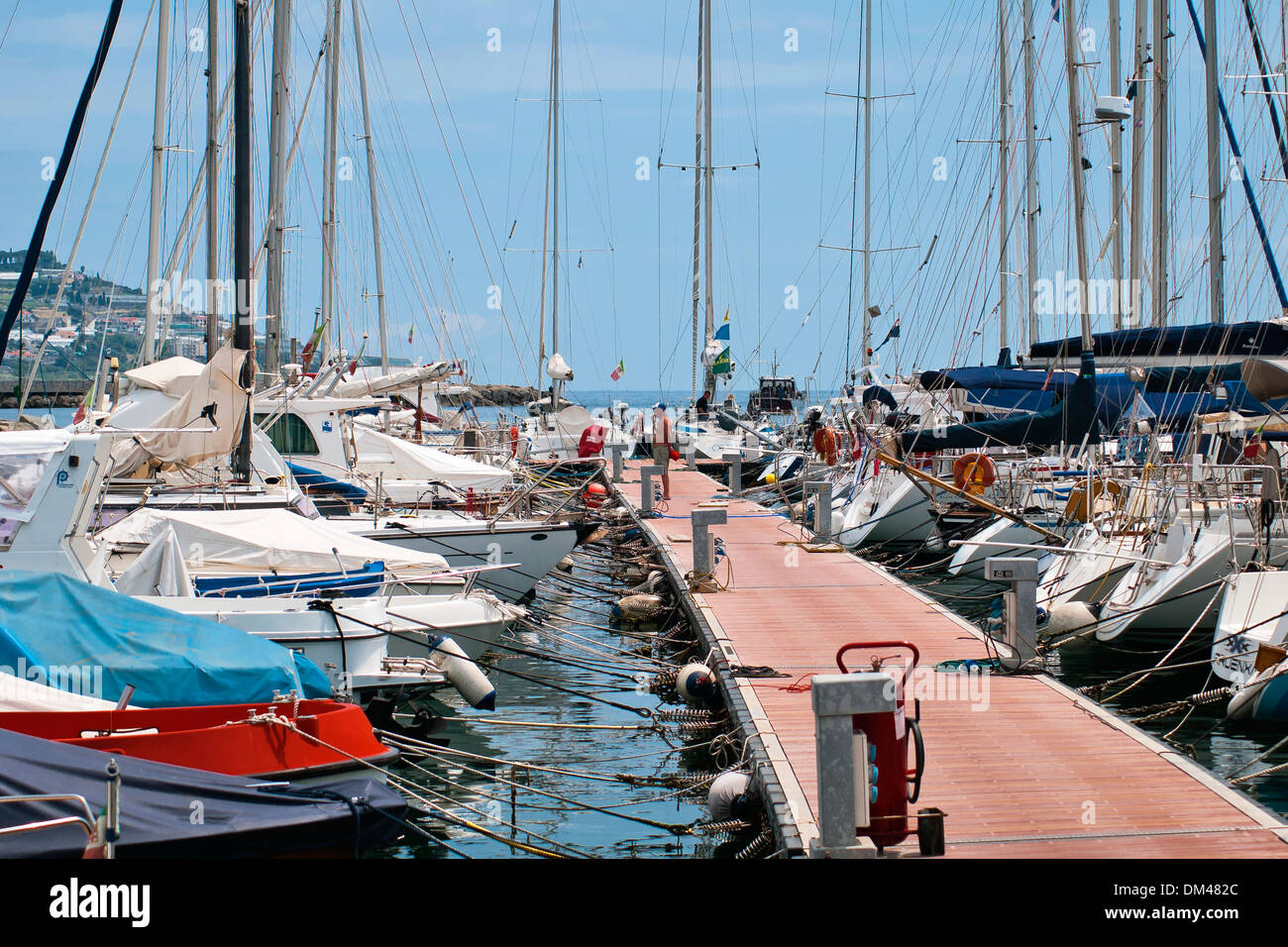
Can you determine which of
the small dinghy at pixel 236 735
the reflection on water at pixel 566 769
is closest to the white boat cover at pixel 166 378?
the reflection on water at pixel 566 769

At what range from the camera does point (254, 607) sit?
13.0 m

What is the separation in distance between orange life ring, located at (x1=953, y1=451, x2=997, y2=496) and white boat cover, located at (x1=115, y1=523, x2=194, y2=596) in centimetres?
1475

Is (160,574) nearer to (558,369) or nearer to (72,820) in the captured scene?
(72,820)

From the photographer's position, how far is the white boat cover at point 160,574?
13.5m

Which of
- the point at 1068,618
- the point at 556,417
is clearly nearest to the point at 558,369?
the point at 556,417

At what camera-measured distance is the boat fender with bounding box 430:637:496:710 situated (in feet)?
41.5

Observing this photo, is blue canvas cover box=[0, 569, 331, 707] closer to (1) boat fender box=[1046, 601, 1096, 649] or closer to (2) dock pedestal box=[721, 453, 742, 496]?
(1) boat fender box=[1046, 601, 1096, 649]

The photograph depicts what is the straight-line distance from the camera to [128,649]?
32.8ft

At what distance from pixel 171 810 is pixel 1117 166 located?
22608 millimetres

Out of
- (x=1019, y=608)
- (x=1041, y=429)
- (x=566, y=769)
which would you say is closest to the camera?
(x=566, y=769)

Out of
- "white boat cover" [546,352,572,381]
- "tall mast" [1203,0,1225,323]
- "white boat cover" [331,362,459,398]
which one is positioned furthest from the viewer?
"white boat cover" [546,352,572,381]

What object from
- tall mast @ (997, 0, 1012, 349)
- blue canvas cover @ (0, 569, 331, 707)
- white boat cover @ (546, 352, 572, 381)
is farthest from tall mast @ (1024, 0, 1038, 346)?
blue canvas cover @ (0, 569, 331, 707)

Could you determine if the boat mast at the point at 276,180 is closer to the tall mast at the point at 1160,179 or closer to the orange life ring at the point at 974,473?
the orange life ring at the point at 974,473
